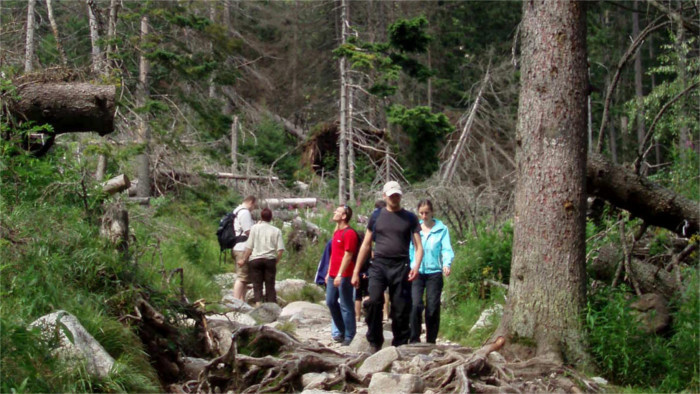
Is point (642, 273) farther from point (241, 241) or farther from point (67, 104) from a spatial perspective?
point (241, 241)

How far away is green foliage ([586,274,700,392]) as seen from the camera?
7.52 m

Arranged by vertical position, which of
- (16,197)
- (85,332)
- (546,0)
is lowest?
(85,332)

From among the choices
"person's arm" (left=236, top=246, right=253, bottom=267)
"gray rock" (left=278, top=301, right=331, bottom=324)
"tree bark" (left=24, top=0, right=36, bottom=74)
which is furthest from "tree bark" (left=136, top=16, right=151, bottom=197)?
"gray rock" (left=278, top=301, right=331, bottom=324)

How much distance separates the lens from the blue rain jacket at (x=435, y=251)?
356 inches

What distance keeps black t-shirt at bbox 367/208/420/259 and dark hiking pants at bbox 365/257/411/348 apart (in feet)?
0.30

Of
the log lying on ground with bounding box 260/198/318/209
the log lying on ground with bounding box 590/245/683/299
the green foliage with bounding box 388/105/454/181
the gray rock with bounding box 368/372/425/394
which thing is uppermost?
the green foliage with bounding box 388/105/454/181

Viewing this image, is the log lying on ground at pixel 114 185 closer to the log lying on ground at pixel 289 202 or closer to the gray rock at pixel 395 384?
the gray rock at pixel 395 384

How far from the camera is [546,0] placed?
796 cm

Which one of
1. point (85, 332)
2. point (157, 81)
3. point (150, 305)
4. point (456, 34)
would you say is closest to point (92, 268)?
point (150, 305)

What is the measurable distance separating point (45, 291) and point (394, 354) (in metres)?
3.22

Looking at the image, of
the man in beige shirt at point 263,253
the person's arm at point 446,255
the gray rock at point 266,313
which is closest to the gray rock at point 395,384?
the person's arm at point 446,255

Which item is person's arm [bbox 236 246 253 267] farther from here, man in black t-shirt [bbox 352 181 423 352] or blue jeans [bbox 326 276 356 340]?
man in black t-shirt [bbox 352 181 423 352]

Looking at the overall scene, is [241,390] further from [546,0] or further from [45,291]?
[546,0]

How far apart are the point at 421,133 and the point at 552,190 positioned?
14619 mm
